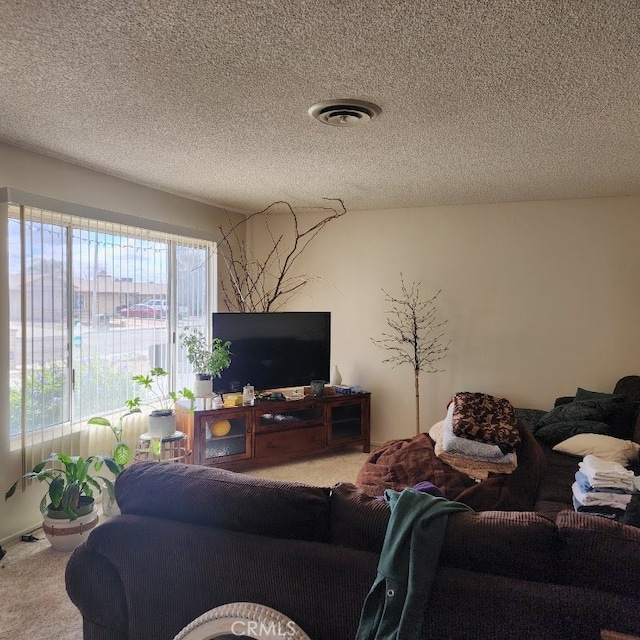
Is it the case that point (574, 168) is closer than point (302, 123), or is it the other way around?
point (302, 123)

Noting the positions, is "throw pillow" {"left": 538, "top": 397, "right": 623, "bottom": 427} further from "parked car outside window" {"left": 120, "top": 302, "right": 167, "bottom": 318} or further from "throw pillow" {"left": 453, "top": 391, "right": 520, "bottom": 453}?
"parked car outside window" {"left": 120, "top": 302, "right": 167, "bottom": 318}

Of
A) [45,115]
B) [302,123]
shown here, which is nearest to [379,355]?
[302,123]

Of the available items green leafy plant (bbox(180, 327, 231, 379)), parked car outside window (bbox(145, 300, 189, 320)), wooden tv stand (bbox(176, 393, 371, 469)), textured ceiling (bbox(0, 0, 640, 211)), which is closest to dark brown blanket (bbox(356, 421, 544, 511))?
wooden tv stand (bbox(176, 393, 371, 469))

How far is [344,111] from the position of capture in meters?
2.33

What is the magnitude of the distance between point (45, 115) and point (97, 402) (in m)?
1.95

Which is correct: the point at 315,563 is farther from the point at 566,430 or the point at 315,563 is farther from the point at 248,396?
the point at 248,396

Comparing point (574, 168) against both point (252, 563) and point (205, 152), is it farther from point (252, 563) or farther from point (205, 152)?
point (252, 563)

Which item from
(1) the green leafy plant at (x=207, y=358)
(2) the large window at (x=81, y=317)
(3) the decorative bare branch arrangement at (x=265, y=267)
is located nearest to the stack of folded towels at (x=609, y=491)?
(1) the green leafy plant at (x=207, y=358)

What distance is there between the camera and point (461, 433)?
3207 millimetres

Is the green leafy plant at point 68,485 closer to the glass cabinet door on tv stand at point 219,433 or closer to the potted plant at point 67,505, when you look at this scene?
the potted plant at point 67,505

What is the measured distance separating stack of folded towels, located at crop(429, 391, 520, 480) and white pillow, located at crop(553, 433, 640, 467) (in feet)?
1.38

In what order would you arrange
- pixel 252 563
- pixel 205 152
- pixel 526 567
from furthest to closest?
pixel 205 152, pixel 252 563, pixel 526 567

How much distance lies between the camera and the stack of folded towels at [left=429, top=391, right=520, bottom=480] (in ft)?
10.2

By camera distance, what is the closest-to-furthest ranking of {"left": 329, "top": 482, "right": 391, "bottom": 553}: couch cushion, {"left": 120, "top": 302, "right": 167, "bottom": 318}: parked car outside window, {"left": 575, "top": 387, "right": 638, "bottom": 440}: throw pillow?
{"left": 329, "top": 482, "right": 391, "bottom": 553}: couch cushion → {"left": 575, "top": 387, "right": 638, "bottom": 440}: throw pillow → {"left": 120, "top": 302, "right": 167, "bottom": 318}: parked car outside window
